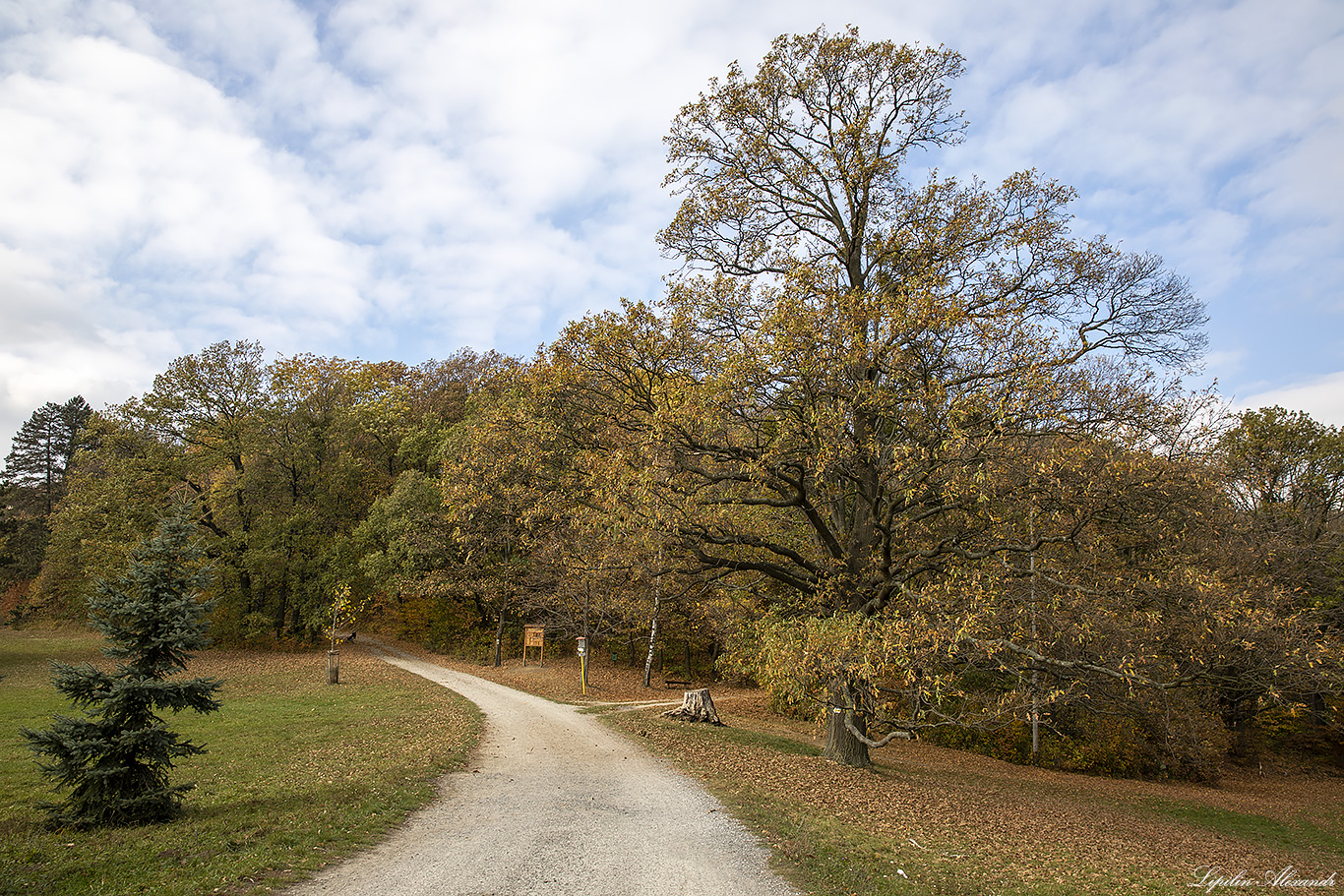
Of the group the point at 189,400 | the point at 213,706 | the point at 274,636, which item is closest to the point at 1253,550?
the point at 213,706

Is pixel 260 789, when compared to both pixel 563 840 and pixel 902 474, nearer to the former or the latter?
pixel 563 840

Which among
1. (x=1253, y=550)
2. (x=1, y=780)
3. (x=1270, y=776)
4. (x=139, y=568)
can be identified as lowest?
(x=1270, y=776)

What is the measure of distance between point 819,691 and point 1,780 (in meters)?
13.2

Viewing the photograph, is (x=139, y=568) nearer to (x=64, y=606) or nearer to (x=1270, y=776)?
(x=1270, y=776)

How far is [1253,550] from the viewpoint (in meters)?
17.2

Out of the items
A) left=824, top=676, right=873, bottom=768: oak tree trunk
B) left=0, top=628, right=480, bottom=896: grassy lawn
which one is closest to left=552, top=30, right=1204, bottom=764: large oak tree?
left=824, top=676, right=873, bottom=768: oak tree trunk

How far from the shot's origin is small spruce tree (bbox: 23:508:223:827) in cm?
774

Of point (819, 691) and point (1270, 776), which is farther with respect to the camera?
point (1270, 776)

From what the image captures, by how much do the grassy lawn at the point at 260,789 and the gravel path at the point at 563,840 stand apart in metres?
0.58

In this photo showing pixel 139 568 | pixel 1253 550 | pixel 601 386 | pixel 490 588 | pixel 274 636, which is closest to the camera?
pixel 139 568

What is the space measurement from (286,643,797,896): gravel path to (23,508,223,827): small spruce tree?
3.13m

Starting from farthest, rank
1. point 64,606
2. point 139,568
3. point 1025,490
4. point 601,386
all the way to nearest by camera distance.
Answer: point 64,606
point 601,386
point 1025,490
point 139,568

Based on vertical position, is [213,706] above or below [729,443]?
below

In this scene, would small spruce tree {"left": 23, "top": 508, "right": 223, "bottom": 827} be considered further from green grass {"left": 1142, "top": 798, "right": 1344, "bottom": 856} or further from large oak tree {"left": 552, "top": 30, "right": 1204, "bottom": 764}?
green grass {"left": 1142, "top": 798, "right": 1344, "bottom": 856}
